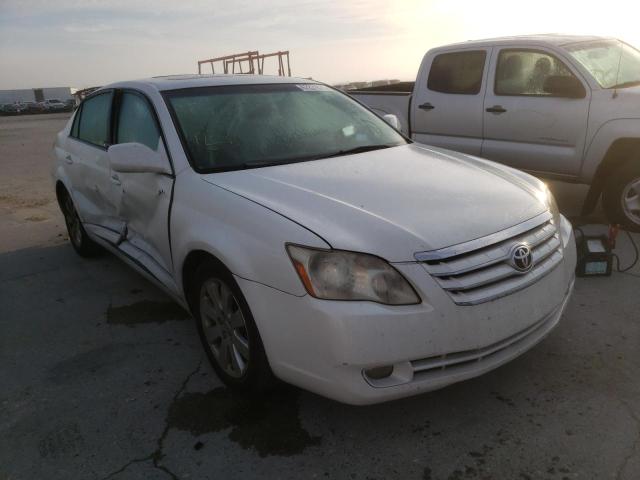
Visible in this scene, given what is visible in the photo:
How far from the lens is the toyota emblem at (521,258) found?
239 centimetres

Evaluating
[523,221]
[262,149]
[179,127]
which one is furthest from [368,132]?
[523,221]

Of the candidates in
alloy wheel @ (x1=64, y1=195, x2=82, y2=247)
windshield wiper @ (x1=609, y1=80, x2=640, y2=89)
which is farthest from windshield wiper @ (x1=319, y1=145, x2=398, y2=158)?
windshield wiper @ (x1=609, y1=80, x2=640, y2=89)

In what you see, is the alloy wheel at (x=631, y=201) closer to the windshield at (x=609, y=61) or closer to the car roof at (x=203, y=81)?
the windshield at (x=609, y=61)

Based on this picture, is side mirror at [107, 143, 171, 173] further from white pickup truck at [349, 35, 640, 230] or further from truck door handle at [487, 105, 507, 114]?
truck door handle at [487, 105, 507, 114]

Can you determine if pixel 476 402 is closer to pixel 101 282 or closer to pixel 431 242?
pixel 431 242

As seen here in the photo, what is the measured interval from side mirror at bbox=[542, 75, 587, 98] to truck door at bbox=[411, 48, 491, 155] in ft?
2.78

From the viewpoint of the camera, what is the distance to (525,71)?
573 cm

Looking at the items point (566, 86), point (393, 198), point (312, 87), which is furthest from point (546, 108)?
point (393, 198)

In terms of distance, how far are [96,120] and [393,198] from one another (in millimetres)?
2908

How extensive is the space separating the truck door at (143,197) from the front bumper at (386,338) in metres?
1.03

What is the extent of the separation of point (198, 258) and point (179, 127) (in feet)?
2.76

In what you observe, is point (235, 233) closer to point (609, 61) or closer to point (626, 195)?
point (626, 195)

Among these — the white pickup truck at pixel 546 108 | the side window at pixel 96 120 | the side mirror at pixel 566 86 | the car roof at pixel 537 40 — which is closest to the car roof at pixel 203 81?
the side window at pixel 96 120

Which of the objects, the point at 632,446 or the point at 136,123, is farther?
the point at 136,123
